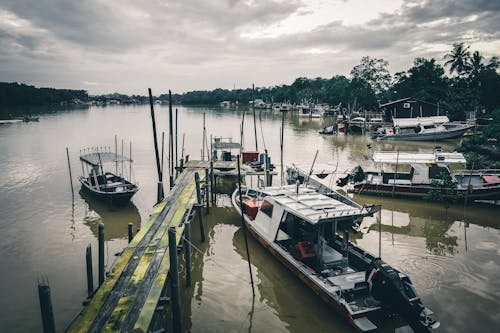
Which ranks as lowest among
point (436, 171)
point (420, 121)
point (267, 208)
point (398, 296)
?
point (398, 296)

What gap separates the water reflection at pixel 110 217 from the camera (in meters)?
14.8

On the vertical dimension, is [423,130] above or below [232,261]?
above

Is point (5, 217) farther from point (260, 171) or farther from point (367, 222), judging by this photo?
point (367, 222)

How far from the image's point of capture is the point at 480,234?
45.3ft

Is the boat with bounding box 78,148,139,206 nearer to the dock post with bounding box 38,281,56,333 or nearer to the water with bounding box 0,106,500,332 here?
the water with bounding box 0,106,500,332

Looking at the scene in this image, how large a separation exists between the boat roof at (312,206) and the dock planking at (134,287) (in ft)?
11.9

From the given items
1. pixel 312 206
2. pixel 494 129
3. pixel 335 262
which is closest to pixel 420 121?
pixel 494 129

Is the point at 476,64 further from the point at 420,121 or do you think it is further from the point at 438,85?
the point at 420,121

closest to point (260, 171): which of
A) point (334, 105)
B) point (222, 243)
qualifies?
point (222, 243)

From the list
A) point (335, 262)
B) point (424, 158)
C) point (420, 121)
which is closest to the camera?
point (335, 262)

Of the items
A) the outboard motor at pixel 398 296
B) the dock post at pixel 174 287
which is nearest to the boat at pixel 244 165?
the outboard motor at pixel 398 296

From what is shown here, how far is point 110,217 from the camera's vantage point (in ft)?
53.5

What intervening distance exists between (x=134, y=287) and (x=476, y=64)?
5849cm

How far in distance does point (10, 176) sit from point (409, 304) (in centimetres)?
2611
